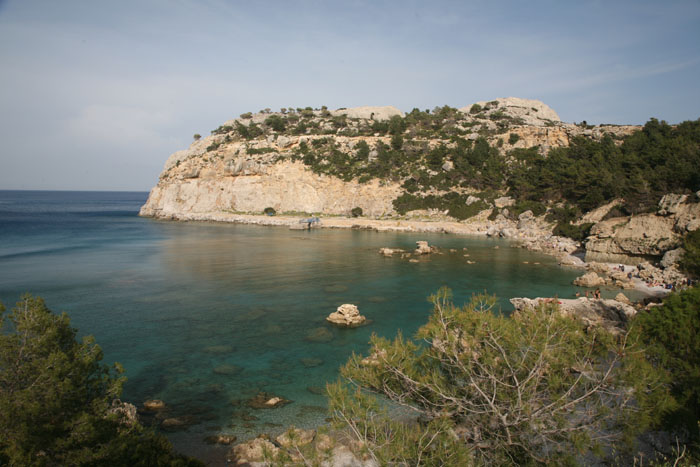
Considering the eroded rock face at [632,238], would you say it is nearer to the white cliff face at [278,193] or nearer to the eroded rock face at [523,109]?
the white cliff face at [278,193]

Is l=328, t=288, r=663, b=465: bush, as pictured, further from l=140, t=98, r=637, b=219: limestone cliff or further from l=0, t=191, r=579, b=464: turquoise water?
l=140, t=98, r=637, b=219: limestone cliff

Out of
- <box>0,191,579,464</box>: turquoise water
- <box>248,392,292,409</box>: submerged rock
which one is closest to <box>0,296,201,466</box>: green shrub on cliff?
<box>0,191,579,464</box>: turquoise water

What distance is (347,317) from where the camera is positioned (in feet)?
A: 57.4

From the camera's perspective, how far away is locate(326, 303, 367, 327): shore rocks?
57.3 feet

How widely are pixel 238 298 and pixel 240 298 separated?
11 centimetres

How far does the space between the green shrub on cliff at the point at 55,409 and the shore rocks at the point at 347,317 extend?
11034mm

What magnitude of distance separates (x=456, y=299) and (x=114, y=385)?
711 inches

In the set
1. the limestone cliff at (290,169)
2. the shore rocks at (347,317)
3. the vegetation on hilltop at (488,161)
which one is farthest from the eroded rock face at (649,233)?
the limestone cliff at (290,169)

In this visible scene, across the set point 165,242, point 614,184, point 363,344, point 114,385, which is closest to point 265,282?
point 363,344

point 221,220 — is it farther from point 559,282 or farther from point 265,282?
point 559,282

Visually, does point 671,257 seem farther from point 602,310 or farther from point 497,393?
point 497,393

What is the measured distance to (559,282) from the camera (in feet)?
84.7

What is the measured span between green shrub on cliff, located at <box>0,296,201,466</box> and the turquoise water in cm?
260

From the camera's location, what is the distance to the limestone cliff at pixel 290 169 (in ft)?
215
